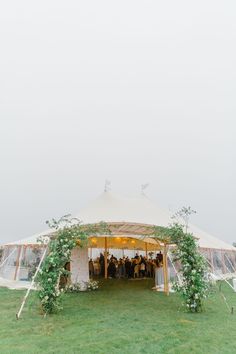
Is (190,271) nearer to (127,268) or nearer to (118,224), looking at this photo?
(118,224)

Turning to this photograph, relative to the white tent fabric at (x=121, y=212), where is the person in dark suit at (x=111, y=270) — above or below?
below

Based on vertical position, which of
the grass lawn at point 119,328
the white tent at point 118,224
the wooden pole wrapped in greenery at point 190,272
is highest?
the white tent at point 118,224

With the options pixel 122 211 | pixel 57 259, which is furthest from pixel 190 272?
pixel 122 211

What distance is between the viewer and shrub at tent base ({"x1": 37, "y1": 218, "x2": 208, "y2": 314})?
29.8 feet

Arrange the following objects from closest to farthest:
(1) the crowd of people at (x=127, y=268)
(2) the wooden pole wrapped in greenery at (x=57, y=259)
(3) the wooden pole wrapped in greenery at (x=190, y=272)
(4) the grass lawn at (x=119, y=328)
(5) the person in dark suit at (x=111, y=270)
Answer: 1. (4) the grass lawn at (x=119, y=328)
2. (2) the wooden pole wrapped in greenery at (x=57, y=259)
3. (3) the wooden pole wrapped in greenery at (x=190, y=272)
4. (1) the crowd of people at (x=127, y=268)
5. (5) the person in dark suit at (x=111, y=270)

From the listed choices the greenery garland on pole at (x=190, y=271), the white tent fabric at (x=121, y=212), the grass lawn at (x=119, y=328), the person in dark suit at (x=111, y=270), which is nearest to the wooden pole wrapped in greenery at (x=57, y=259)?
the grass lawn at (x=119, y=328)

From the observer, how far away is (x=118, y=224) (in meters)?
11.2

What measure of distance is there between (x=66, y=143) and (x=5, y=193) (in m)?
10.4

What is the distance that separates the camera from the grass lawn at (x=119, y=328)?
6.26 metres

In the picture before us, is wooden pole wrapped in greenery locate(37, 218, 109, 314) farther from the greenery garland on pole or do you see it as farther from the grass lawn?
the greenery garland on pole

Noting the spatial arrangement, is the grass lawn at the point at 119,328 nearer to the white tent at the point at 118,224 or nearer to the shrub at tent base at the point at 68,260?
the shrub at tent base at the point at 68,260

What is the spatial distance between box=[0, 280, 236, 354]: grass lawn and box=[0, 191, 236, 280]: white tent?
86.1 inches

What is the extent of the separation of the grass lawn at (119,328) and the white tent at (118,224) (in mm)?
2187

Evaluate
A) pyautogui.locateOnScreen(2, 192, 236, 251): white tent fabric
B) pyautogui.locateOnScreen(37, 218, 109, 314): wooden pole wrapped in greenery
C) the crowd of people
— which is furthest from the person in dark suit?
pyautogui.locateOnScreen(37, 218, 109, 314): wooden pole wrapped in greenery
